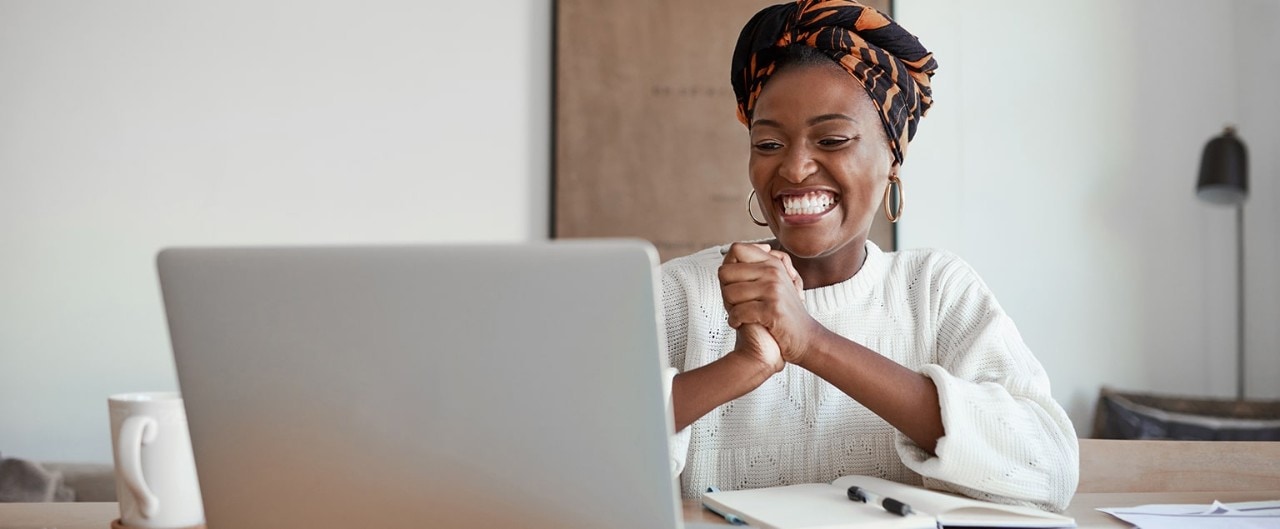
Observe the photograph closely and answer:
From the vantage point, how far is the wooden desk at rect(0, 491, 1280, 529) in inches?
39.4

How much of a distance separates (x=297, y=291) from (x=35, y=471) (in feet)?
6.60

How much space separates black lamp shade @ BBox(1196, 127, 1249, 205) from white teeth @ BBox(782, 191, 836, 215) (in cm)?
189

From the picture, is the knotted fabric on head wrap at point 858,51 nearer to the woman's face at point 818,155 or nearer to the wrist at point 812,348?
the woman's face at point 818,155

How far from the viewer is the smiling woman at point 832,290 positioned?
1237 millimetres

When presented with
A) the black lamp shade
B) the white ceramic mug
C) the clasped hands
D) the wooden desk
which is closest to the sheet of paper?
the wooden desk

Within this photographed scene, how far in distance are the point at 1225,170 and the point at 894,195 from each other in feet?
5.66

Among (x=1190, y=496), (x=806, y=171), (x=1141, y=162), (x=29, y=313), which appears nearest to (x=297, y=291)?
(x=806, y=171)

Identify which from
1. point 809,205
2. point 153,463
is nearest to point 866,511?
point 809,205

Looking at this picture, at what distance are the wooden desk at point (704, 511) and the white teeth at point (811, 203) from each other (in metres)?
0.43

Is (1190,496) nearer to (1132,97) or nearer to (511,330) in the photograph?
(511,330)

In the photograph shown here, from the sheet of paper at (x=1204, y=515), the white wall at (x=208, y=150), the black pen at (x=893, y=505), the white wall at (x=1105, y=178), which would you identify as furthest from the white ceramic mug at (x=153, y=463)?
the white wall at (x=1105, y=178)

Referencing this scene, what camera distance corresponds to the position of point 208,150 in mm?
2795

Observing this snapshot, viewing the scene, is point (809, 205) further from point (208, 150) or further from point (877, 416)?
point (208, 150)

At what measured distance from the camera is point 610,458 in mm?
643
